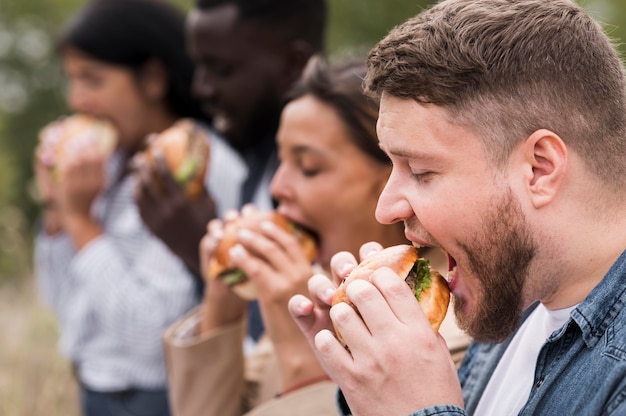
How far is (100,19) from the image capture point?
4602mm

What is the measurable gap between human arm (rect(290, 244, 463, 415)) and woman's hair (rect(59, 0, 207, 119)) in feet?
10.2

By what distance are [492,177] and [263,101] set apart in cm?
239

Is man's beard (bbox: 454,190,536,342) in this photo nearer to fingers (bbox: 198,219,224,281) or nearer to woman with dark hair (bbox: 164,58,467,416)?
woman with dark hair (bbox: 164,58,467,416)

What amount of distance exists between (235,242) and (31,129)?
1421 cm

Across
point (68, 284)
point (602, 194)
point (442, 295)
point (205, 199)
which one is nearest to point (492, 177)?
point (602, 194)

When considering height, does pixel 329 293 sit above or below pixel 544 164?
below

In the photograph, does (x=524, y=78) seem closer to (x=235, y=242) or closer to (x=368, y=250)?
(x=368, y=250)

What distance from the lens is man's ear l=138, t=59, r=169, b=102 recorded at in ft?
15.2

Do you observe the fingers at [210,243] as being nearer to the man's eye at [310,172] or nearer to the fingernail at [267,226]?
the fingernail at [267,226]

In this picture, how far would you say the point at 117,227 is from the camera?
4.37 m

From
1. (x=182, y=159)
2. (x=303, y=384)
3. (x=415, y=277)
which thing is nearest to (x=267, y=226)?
(x=303, y=384)

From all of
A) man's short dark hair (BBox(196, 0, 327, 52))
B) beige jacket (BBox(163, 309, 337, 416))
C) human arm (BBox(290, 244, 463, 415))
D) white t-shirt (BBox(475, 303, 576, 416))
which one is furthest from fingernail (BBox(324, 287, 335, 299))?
man's short dark hair (BBox(196, 0, 327, 52))

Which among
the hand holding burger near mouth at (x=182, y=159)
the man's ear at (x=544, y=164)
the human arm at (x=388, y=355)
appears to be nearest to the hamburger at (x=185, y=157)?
the hand holding burger near mouth at (x=182, y=159)

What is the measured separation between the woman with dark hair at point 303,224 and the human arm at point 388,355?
0.89 m
